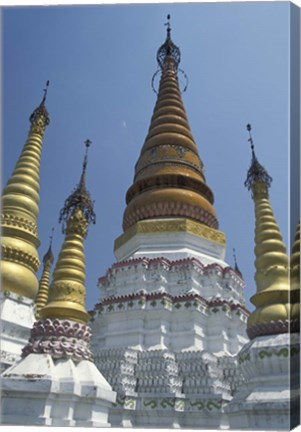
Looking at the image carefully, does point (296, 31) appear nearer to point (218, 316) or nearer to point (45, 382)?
point (45, 382)

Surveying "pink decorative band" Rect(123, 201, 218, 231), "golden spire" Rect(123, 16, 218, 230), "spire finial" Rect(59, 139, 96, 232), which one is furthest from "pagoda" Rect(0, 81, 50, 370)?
"golden spire" Rect(123, 16, 218, 230)

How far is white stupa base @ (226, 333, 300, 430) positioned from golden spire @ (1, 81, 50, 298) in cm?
419

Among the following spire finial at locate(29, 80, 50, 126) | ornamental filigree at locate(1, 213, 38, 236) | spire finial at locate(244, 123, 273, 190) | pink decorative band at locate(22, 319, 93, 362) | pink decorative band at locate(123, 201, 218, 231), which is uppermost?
spire finial at locate(29, 80, 50, 126)

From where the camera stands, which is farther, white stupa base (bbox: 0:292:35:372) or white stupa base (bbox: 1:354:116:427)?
white stupa base (bbox: 0:292:35:372)

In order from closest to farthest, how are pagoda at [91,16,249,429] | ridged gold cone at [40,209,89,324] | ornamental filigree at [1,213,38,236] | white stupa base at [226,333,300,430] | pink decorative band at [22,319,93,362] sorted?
white stupa base at [226,333,300,430] < pink decorative band at [22,319,93,362] < ridged gold cone at [40,209,89,324] < ornamental filigree at [1,213,38,236] < pagoda at [91,16,249,429]

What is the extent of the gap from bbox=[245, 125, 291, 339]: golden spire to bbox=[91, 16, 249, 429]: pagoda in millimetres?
2928

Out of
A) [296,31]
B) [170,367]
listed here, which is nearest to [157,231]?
[170,367]

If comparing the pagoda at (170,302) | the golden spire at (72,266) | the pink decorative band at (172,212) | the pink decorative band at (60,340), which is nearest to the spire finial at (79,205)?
the golden spire at (72,266)

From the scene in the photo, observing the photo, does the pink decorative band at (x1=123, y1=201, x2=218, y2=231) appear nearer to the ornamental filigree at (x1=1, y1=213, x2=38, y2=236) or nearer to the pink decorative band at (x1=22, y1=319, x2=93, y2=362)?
the ornamental filigree at (x1=1, y1=213, x2=38, y2=236)

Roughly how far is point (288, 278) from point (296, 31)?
3391 mm

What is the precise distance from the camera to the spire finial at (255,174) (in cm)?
780

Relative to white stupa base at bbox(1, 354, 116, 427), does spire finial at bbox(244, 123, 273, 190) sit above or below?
above

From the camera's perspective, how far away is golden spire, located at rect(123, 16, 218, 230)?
1404 centimetres

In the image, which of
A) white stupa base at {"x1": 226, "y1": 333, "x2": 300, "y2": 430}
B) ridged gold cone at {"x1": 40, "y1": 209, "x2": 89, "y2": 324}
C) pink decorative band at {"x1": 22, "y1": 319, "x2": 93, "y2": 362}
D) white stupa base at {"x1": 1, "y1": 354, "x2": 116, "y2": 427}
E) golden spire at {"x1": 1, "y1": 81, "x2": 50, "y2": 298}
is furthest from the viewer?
golden spire at {"x1": 1, "y1": 81, "x2": 50, "y2": 298}
